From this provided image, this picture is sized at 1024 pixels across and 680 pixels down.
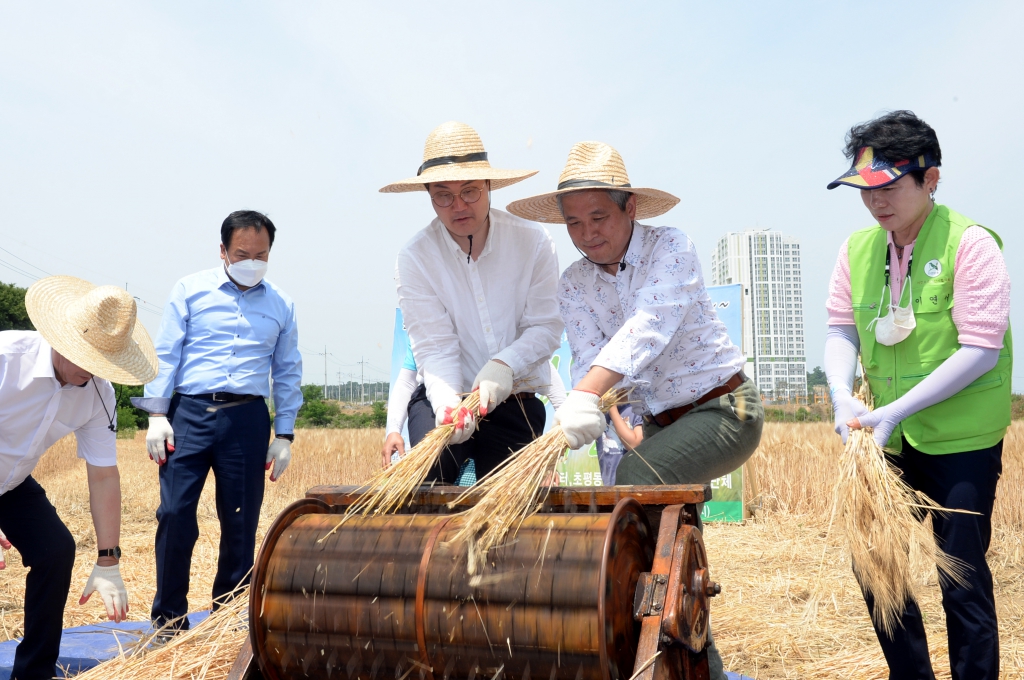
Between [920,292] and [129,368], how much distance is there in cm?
315

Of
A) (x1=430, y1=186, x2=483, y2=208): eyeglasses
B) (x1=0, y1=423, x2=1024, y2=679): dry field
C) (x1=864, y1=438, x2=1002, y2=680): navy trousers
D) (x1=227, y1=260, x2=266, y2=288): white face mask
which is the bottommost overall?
(x1=0, y1=423, x2=1024, y2=679): dry field

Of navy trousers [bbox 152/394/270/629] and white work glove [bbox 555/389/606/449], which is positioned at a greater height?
white work glove [bbox 555/389/606/449]

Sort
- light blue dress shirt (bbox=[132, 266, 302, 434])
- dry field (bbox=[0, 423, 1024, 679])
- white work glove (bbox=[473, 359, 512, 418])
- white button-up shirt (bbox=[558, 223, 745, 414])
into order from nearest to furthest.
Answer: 1. white button-up shirt (bbox=[558, 223, 745, 414])
2. white work glove (bbox=[473, 359, 512, 418])
3. dry field (bbox=[0, 423, 1024, 679])
4. light blue dress shirt (bbox=[132, 266, 302, 434])

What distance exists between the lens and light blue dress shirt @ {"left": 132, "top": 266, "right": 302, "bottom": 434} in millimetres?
4672

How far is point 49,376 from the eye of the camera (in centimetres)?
353

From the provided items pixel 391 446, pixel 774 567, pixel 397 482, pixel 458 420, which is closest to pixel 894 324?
pixel 458 420

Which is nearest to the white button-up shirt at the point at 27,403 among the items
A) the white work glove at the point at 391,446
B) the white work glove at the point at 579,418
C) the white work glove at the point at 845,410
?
the white work glove at the point at 391,446

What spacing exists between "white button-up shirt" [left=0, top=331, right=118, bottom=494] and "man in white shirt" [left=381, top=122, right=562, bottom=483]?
4.70 feet

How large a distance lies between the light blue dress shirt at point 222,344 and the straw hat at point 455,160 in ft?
5.61

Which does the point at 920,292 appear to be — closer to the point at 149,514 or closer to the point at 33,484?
the point at 33,484

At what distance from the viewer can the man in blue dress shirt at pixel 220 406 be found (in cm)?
444

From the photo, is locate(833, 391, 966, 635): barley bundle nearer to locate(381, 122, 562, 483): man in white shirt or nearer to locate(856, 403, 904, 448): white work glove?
locate(856, 403, 904, 448): white work glove

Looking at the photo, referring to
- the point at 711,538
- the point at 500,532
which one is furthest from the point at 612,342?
the point at 711,538

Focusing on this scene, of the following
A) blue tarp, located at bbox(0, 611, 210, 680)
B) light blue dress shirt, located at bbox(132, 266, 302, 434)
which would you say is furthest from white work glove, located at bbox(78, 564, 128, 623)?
light blue dress shirt, located at bbox(132, 266, 302, 434)
